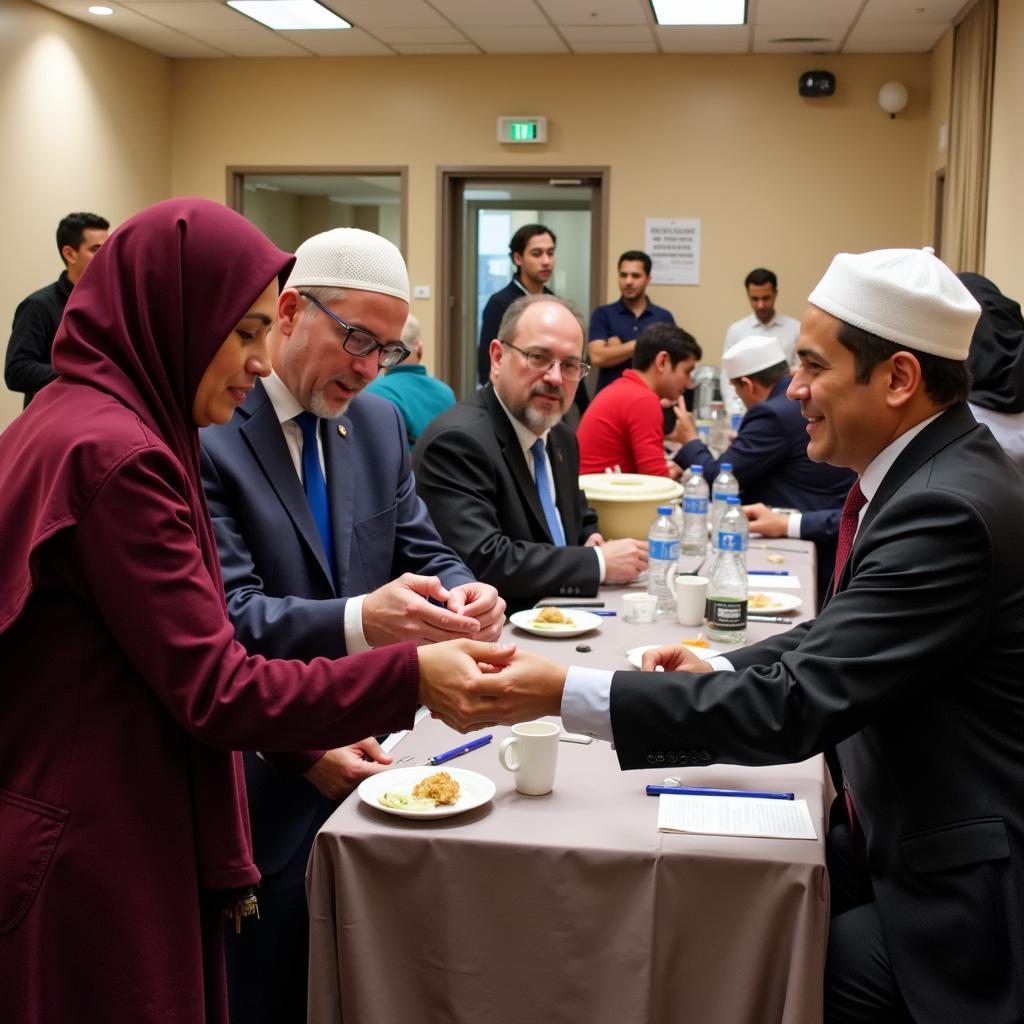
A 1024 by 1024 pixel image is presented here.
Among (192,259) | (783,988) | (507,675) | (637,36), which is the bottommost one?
(783,988)

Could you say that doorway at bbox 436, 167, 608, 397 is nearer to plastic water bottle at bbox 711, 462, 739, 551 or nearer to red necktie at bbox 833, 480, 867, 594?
plastic water bottle at bbox 711, 462, 739, 551

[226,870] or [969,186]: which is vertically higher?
[969,186]

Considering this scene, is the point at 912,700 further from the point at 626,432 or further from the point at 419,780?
the point at 626,432

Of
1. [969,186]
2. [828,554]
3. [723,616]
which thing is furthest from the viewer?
[969,186]

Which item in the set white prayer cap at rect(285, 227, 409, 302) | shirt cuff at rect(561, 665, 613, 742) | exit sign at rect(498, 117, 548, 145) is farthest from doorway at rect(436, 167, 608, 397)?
shirt cuff at rect(561, 665, 613, 742)

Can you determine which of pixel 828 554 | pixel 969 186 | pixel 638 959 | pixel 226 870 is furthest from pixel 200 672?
pixel 969 186

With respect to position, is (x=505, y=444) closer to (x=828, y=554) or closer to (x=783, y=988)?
(x=828, y=554)

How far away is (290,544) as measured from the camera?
2.17 meters

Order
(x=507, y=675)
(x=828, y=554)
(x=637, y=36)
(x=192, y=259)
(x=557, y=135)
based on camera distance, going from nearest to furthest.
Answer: (x=192, y=259)
(x=507, y=675)
(x=828, y=554)
(x=637, y=36)
(x=557, y=135)

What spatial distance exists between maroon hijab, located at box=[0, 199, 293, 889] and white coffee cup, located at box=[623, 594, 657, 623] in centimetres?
147

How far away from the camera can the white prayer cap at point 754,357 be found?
16.2 feet

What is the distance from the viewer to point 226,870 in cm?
142

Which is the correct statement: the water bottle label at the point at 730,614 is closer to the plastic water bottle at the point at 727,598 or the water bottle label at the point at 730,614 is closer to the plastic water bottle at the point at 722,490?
the plastic water bottle at the point at 727,598

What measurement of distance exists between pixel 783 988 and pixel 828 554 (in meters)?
2.78
